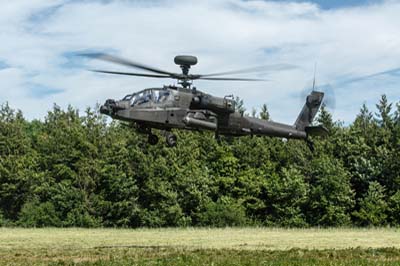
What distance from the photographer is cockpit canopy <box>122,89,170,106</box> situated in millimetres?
25903

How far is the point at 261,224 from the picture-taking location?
223ft

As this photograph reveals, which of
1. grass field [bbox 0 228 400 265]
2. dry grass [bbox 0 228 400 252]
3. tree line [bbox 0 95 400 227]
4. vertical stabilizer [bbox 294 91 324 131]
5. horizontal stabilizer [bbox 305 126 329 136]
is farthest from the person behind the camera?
tree line [bbox 0 95 400 227]

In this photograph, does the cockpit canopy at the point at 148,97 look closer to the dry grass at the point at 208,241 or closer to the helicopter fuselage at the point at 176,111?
the helicopter fuselage at the point at 176,111

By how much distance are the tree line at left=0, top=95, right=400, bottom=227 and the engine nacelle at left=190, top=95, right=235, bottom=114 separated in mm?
38881

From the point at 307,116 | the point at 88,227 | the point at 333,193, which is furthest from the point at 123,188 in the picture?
the point at 307,116

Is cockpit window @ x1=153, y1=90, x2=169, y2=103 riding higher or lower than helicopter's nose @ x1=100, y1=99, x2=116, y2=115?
higher

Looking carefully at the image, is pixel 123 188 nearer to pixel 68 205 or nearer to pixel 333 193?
pixel 68 205

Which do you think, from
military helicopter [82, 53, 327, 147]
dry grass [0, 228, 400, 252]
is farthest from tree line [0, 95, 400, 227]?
military helicopter [82, 53, 327, 147]

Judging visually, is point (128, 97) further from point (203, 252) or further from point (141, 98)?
point (203, 252)

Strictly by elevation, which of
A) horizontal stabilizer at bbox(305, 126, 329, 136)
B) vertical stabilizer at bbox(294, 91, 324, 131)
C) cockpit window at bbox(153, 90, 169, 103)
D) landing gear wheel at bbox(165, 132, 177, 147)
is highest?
vertical stabilizer at bbox(294, 91, 324, 131)

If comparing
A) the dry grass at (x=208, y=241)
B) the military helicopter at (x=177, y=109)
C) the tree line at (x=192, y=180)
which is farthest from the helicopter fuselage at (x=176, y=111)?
the tree line at (x=192, y=180)

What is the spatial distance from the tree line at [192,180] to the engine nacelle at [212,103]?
3888 cm

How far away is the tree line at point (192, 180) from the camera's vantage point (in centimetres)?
6644

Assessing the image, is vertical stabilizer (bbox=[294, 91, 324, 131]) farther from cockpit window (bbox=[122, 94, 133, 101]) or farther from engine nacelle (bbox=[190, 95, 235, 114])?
cockpit window (bbox=[122, 94, 133, 101])
